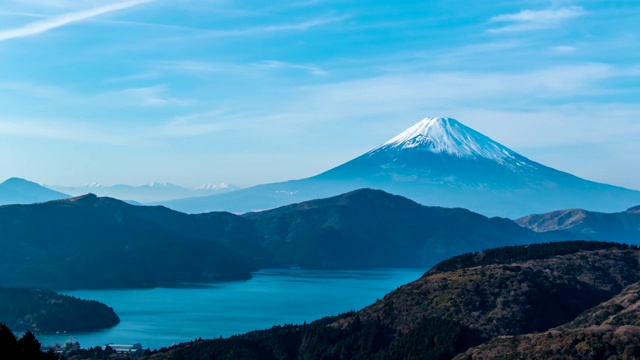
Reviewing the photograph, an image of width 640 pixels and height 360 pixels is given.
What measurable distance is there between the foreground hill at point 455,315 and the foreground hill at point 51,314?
165 ft

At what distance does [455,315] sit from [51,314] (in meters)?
91.5

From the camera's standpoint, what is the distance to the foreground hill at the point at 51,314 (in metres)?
157

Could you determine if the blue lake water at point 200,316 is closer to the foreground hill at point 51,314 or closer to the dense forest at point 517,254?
the foreground hill at point 51,314

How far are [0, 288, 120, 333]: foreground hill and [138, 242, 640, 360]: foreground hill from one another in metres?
50.3

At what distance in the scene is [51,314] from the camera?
161250 mm

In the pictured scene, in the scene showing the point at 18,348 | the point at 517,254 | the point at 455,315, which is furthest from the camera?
the point at 517,254

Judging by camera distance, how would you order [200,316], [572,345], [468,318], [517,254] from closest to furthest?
[572,345] < [468,318] < [517,254] < [200,316]

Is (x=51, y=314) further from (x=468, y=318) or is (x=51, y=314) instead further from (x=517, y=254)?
(x=468, y=318)

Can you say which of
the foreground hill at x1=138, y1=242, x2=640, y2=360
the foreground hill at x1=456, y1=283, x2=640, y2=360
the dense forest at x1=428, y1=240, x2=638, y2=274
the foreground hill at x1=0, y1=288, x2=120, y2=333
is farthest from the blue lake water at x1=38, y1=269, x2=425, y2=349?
the foreground hill at x1=456, y1=283, x2=640, y2=360

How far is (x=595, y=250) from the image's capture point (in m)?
135

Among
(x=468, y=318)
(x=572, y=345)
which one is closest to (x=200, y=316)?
(x=468, y=318)

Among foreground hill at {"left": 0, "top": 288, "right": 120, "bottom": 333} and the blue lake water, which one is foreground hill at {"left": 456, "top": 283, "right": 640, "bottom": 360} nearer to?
the blue lake water

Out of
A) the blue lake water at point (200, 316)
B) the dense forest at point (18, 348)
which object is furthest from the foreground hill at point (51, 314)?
the dense forest at point (18, 348)

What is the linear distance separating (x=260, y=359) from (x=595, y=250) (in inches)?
2539
